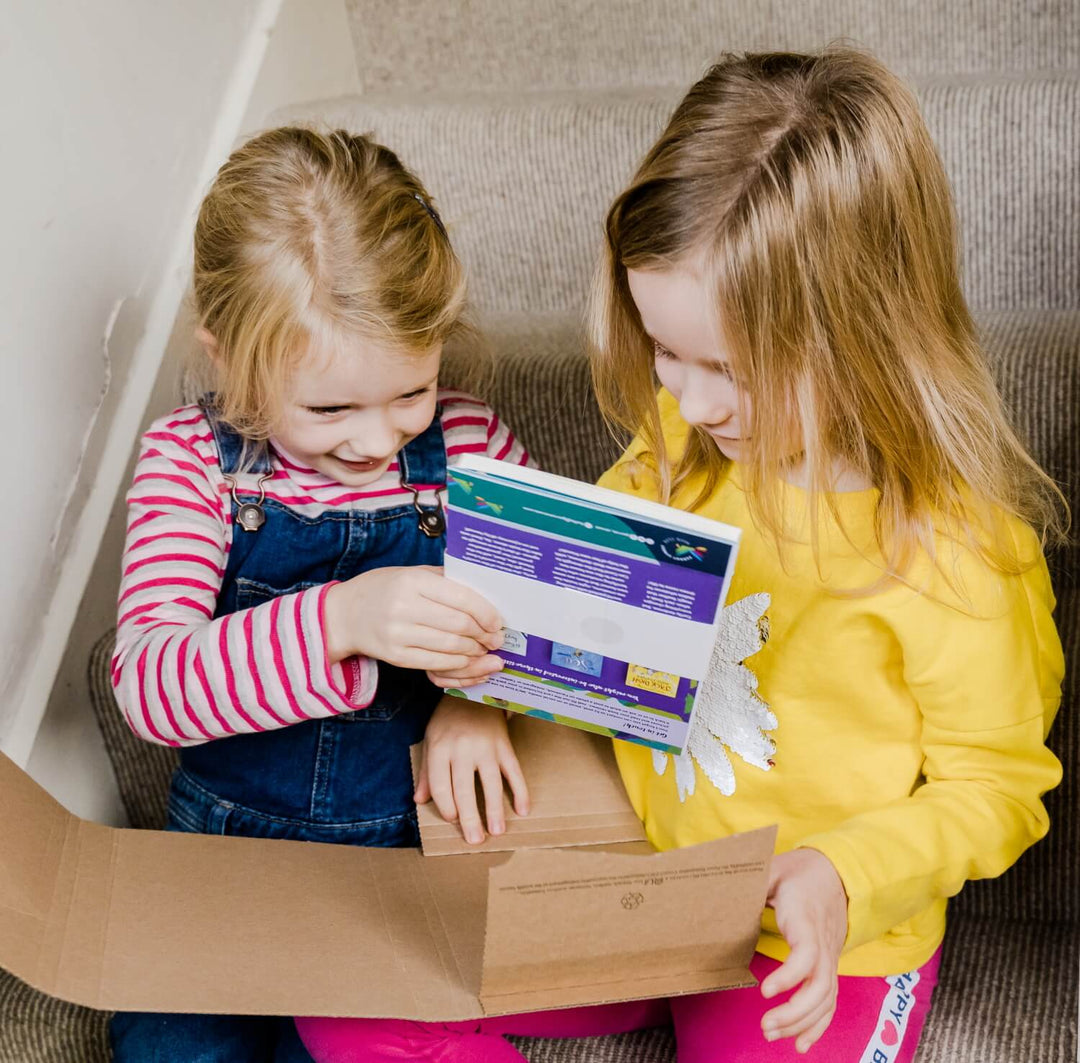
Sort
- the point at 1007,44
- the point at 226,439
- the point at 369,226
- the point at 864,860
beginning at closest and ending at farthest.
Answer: the point at 864,860, the point at 369,226, the point at 226,439, the point at 1007,44

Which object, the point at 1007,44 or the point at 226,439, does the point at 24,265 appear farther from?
the point at 1007,44

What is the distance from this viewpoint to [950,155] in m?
1.19

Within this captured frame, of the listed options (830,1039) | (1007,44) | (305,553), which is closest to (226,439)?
(305,553)

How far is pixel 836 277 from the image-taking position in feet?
2.39

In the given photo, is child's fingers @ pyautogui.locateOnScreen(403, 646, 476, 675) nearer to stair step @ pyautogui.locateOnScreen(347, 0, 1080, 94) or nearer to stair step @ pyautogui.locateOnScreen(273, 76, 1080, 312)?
stair step @ pyautogui.locateOnScreen(273, 76, 1080, 312)

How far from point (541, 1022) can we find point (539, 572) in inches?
16.4

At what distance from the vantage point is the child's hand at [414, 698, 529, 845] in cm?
93

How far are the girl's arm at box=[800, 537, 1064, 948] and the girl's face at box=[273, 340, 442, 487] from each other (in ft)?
1.29

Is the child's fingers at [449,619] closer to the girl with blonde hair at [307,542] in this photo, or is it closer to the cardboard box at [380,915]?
the girl with blonde hair at [307,542]

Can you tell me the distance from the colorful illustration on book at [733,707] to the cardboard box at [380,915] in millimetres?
92

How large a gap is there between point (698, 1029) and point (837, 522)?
0.39 metres

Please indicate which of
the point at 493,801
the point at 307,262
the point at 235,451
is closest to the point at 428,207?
the point at 307,262

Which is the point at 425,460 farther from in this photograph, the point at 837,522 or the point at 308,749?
the point at 837,522

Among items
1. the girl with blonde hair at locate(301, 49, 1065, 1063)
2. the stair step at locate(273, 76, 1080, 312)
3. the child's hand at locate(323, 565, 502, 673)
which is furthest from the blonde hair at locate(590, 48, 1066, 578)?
the stair step at locate(273, 76, 1080, 312)
